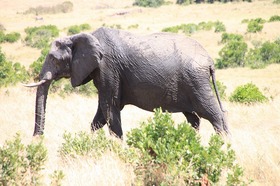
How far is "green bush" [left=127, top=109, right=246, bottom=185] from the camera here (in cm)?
450

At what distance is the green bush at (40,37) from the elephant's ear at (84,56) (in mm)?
25452

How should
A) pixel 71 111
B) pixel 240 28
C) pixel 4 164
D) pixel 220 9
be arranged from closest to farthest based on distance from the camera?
pixel 4 164 < pixel 71 111 < pixel 240 28 < pixel 220 9

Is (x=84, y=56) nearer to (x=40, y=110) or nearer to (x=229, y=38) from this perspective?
(x=40, y=110)

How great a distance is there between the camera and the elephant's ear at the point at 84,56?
7117mm

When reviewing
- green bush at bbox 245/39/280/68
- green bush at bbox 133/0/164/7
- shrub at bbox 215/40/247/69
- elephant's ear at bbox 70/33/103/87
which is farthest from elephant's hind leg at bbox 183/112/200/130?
green bush at bbox 133/0/164/7

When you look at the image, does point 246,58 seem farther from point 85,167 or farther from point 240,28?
point 85,167

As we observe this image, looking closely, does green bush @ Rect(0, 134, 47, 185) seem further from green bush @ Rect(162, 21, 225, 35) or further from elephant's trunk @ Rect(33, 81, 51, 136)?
green bush @ Rect(162, 21, 225, 35)

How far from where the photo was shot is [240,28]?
37219mm

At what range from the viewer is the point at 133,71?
7.24 metres

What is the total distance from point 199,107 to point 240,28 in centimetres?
→ 3117

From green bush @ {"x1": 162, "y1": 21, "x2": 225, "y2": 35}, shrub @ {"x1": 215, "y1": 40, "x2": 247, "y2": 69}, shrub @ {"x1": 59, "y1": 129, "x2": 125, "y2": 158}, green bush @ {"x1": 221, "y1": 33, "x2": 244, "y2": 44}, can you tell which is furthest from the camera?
green bush @ {"x1": 162, "y1": 21, "x2": 225, "y2": 35}

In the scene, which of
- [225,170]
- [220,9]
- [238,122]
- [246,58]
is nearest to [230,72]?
[246,58]

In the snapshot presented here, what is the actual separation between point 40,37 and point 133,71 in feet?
99.9

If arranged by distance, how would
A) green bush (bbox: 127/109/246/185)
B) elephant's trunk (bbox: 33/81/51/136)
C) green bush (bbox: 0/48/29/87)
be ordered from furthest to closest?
green bush (bbox: 0/48/29/87), elephant's trunk (bbox: 33/81/51/136), green bush (bbox: 127/109/246/185)
